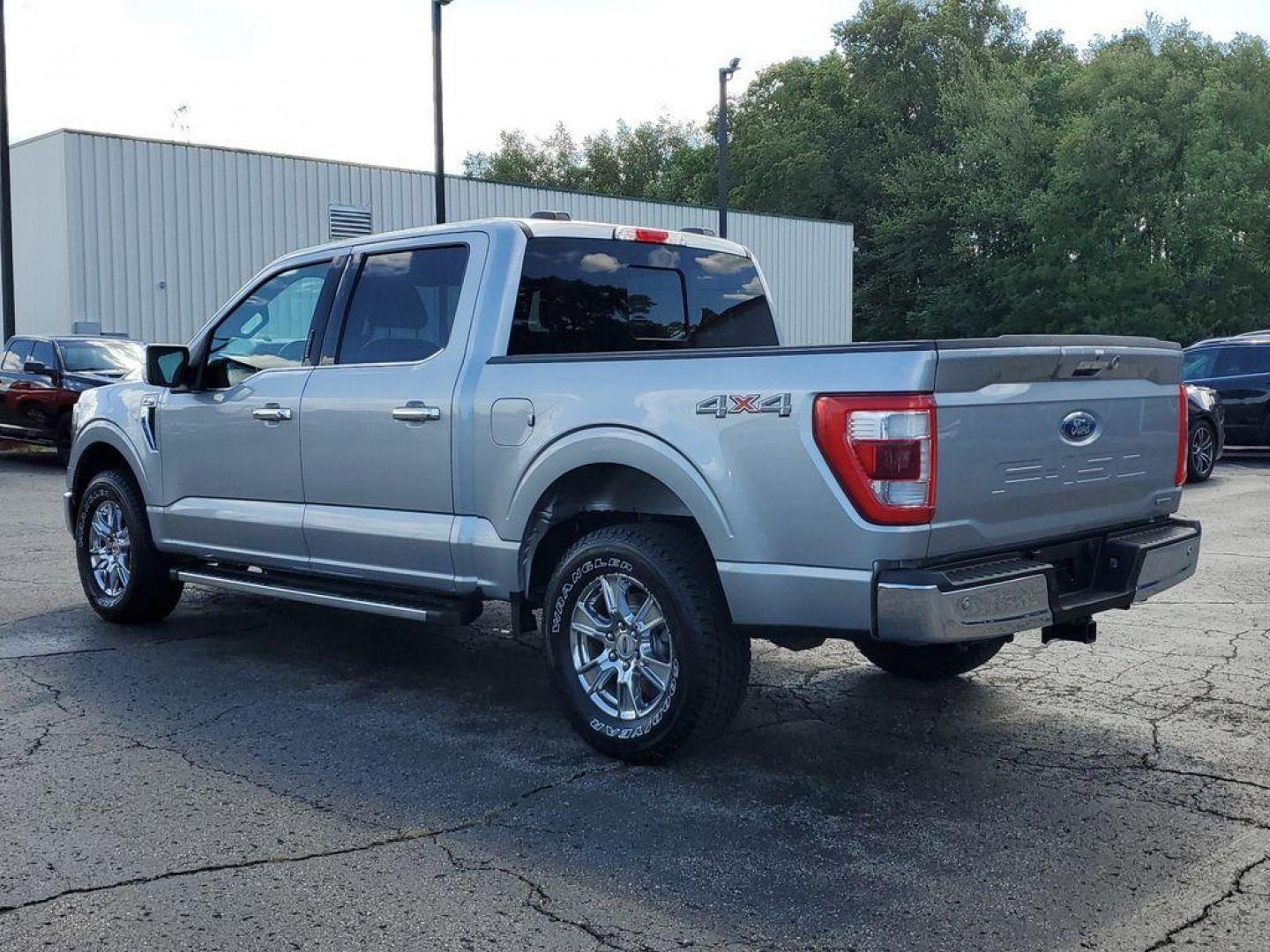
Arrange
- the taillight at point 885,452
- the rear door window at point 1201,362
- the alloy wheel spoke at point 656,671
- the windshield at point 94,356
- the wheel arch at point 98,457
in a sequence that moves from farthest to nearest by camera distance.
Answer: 1. the windshield at point 94,356
2. the rear door window at point 1201,362
3. the wheel arch at point 98,457
4. the alloy wheel spoke at point 656,671
5. the taillight at point 885,452

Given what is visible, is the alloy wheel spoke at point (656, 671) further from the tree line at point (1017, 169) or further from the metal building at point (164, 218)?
the tree line at point (1017, 169)

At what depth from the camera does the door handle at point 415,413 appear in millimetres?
5422

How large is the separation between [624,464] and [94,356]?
14.9 metres

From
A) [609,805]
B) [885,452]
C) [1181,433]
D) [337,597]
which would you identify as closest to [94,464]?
[337,597]

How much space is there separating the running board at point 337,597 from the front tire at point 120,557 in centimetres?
36

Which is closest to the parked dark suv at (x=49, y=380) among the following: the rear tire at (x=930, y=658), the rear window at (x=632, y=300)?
the rear window at (x=632, y=300)

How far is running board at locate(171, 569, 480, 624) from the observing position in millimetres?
5359

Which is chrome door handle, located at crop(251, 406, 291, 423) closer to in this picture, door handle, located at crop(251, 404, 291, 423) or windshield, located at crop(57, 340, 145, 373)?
door handle, located at crop(251, 404, 291, 423)

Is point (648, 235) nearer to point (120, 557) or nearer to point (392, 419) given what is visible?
point (392, 419)

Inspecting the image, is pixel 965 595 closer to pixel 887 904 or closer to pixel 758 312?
pixel 887 904

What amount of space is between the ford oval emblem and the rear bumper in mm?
370

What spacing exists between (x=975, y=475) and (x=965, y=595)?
→ 0.40 m

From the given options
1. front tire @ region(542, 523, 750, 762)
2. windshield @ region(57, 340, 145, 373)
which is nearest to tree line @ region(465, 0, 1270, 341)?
windshield @ region(57, 340, 145, 373)

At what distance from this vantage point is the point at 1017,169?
4203 centimetres
